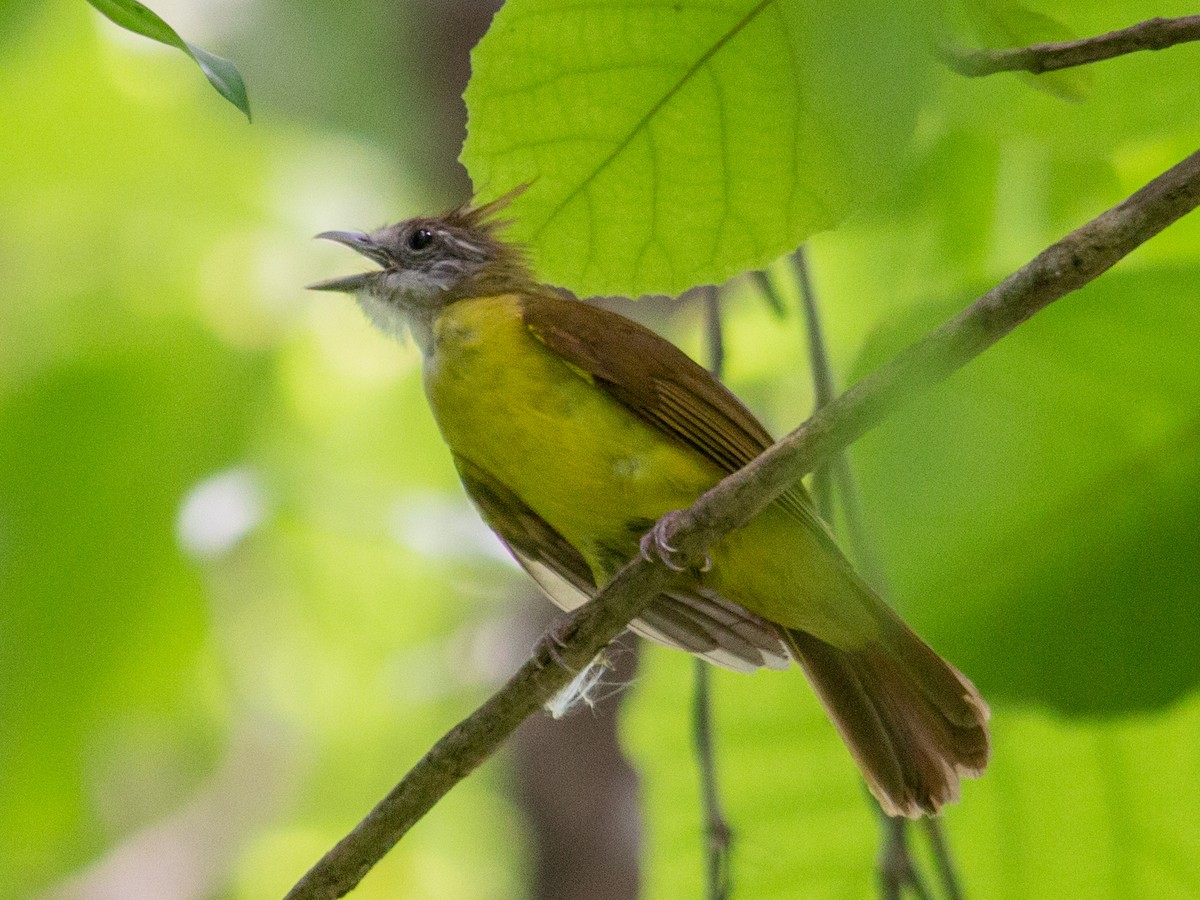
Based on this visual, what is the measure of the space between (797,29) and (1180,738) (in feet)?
3.09

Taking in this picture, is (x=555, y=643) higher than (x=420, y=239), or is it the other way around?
(x=420, y=239)

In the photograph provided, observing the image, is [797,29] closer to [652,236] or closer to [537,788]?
[652,236]

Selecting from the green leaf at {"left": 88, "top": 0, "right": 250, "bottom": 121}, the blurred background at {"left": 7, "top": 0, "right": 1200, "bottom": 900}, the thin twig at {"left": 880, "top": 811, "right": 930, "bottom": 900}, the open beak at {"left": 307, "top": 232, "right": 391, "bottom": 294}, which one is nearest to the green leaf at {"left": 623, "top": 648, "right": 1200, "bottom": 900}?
the blurred background at {"left": 7, "top": 0, "right": 1200, "bottom": 900}

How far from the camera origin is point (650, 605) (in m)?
2.47

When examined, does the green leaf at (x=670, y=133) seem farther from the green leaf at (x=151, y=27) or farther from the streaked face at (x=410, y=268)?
the streaked face at (x=410, y=268)

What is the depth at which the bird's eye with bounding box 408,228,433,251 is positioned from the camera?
315 cm

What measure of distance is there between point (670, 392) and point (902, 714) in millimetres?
653

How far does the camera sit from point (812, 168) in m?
1.70

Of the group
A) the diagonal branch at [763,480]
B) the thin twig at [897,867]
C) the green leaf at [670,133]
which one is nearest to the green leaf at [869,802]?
the thin twig at [897,867]

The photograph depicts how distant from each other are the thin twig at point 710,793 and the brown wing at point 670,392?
0.23m

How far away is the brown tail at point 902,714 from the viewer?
2064 millimetres

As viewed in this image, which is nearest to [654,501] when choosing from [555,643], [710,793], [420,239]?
[555,643]

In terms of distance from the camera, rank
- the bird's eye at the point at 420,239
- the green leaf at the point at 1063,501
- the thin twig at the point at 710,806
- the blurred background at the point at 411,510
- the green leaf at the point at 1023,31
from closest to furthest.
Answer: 1. the green leaf at the point at 1063,501
2. the blurred background at the point at 411,510
3. the green leaf at the point at 1023,31
4. the thin twig at the point at 710,806
5. the bird's eye at the point at 420,239

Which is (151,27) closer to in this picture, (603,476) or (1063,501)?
(1063,501)
